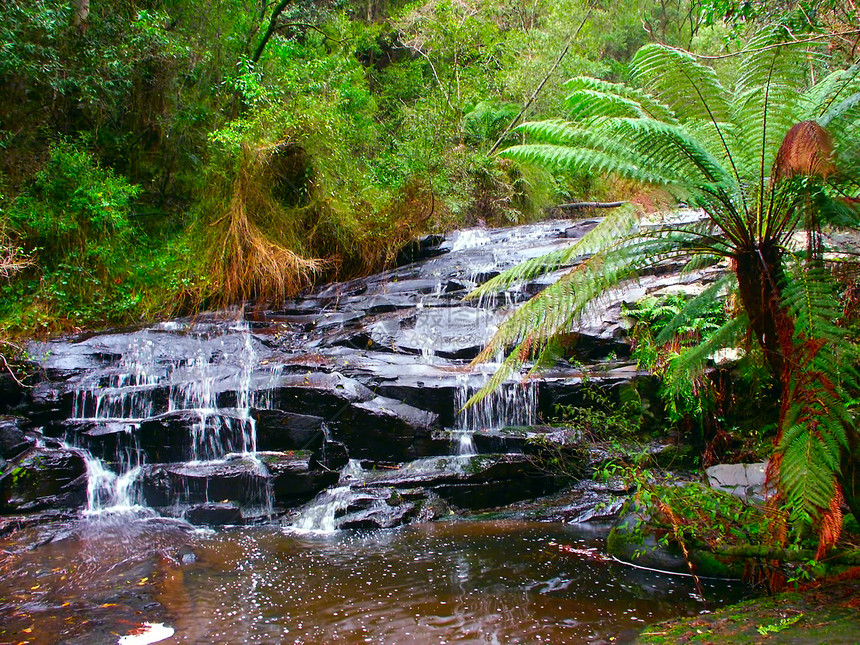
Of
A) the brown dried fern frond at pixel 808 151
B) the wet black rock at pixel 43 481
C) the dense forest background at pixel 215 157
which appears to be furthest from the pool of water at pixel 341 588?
the dense forest background at pixel 215 157

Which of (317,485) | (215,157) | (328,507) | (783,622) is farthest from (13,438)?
(783,622)

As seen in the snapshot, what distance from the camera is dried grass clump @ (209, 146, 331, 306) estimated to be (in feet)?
32.2

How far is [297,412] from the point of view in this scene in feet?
23.2

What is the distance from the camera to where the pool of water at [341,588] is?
11.7ft

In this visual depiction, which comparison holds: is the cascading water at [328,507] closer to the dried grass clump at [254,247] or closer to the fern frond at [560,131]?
the fern frond at [560,131]

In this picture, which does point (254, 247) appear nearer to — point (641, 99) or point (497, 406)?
point (497, 406)

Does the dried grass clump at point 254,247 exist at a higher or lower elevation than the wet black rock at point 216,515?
higher

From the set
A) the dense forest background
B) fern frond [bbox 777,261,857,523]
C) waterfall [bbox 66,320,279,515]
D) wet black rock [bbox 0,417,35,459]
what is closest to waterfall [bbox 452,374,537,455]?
waterfall [bbox 66,320,279,515]

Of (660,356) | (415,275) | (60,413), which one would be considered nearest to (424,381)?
(660,356)

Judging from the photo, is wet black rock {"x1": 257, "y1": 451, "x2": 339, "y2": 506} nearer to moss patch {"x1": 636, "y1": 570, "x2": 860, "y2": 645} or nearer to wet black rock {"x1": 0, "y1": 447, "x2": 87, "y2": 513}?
wet black rock {"x1": 0, "y1": 447, "x2": 87, "y2": 513}

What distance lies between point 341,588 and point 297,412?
10.2ft

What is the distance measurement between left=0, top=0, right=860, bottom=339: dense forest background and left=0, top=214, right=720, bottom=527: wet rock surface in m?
1.45

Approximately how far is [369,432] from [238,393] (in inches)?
68.5

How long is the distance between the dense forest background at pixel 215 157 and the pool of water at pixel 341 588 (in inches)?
167
